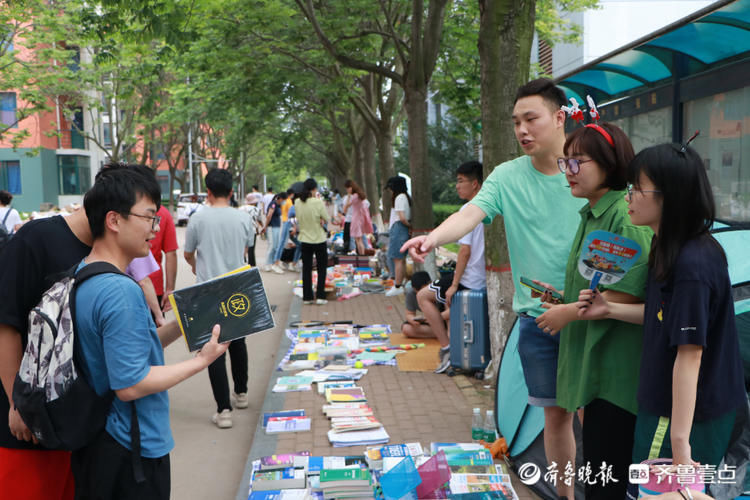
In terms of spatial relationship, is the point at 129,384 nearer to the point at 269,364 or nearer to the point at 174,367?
the point at 174,367

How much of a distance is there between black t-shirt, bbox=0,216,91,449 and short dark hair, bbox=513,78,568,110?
7.07 ft

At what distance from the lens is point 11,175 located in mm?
42000

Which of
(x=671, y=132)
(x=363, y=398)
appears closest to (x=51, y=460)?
(x=363, y=398)

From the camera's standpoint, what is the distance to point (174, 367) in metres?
2.43

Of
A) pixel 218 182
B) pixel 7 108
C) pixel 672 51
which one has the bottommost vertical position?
pixel 218 182

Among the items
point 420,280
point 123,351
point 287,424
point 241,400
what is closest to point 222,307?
point 123,351

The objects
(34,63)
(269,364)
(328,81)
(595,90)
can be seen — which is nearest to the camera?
(269,364)

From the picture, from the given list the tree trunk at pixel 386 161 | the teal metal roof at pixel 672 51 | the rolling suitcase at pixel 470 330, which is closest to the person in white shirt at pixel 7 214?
the rolling suitcase at pixel 470 330

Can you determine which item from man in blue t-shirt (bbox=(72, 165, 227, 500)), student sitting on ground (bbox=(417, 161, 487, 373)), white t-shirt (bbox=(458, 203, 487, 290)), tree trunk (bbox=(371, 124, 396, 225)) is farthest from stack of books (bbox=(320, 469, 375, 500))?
tree trunk (bbox=(371, 124, 396, 225))

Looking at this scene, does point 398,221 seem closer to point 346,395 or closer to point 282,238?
point 282,238

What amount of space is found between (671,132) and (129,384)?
7837mm

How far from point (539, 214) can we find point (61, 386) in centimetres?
221

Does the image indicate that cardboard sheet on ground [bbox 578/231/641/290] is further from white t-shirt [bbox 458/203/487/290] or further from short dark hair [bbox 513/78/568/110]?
white t-shirt [bbox 458/203/487/290]

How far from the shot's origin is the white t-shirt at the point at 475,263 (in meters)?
6.68
